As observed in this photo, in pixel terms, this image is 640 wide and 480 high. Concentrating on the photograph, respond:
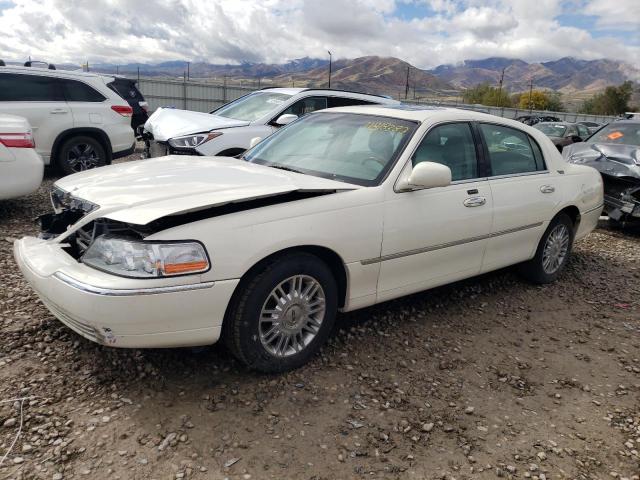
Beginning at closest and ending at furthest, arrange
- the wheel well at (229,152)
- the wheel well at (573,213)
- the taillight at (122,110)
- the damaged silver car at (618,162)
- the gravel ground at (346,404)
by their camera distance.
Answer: the gravel ground at (346,404) → the wheel well at (573,213) → the wheel well at (229,152) → the damaged silver car at (618,162) → the taillight at (122,110)

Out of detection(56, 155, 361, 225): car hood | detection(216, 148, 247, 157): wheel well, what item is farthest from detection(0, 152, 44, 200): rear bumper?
detection(56, 155, 361, 225): car hood

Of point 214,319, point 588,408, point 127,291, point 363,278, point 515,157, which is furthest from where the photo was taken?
point 515,157

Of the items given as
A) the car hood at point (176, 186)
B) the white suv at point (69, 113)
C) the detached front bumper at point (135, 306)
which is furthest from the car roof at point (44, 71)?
the detached front bumper at point (135, 306)

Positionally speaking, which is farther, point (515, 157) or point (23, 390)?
point (515, 157)

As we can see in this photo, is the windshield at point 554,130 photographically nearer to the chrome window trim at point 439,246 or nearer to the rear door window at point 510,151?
the rear door window at point 510,151

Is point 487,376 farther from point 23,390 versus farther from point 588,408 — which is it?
point 23,390

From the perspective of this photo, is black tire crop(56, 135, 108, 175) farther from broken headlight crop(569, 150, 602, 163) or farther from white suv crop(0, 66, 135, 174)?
broken headlight crop(569, 150, 602, 163)

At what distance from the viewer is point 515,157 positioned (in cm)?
462

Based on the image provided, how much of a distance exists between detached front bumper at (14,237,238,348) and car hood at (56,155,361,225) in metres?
0.34

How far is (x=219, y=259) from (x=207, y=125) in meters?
4.87

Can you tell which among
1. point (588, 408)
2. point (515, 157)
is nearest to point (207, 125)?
point (515, 157)

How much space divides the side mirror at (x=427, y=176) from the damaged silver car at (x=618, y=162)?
16.1 ft

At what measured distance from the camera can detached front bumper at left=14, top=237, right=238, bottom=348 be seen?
2621 millimetres

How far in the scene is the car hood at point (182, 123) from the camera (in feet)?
23.4
